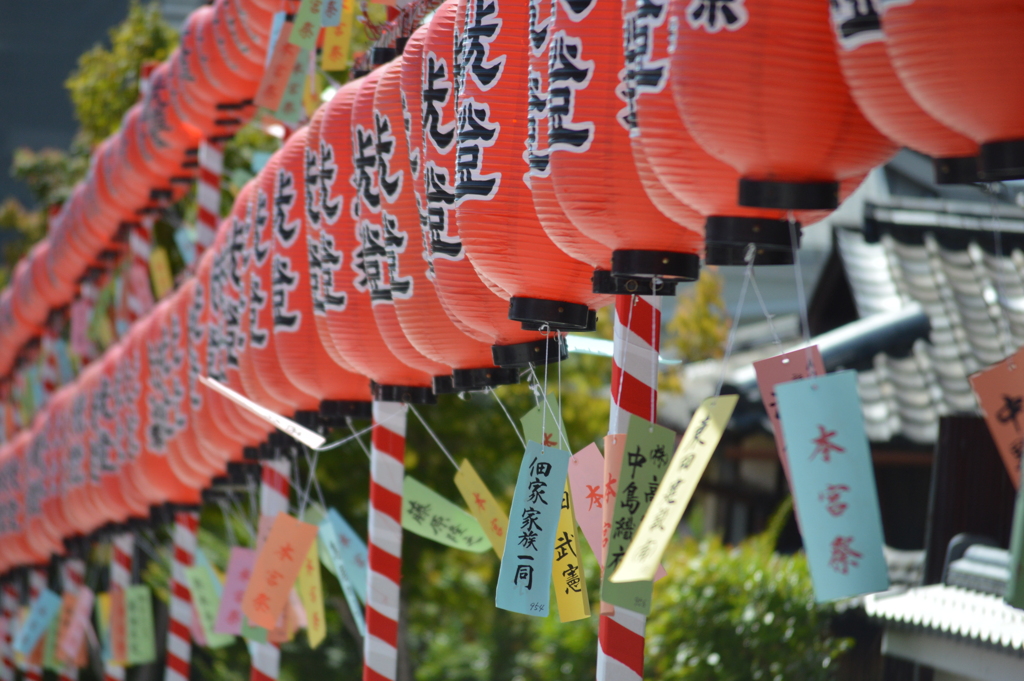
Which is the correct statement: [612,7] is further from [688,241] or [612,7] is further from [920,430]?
[920,430]

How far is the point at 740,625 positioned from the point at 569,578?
3.71m

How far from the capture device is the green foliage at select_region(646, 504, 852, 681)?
6.68 metres

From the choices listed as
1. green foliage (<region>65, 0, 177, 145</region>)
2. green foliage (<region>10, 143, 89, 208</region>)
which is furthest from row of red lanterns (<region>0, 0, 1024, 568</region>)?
green foliage (<region>10, 143, 89, 208</region>)

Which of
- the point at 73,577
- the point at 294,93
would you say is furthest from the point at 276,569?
the point at 73,577

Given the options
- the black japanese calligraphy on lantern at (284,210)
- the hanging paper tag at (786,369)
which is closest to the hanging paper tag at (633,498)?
the hanging paper tag at (786,369)

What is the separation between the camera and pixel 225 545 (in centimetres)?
1182

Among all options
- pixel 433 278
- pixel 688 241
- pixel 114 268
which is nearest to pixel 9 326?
pixel 114 268

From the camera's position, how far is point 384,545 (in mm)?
5555

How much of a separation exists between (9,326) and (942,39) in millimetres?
17455

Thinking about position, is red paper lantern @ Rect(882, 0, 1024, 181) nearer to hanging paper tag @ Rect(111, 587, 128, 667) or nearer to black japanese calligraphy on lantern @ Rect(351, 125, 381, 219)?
black japanese calligraphy on lantern @ Rect(351, 125, 381, 219)

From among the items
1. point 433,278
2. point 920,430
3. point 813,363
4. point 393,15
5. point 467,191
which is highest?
point 393,15

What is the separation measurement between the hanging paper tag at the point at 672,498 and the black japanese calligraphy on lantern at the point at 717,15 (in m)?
0.76

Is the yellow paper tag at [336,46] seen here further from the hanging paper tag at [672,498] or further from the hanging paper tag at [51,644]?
the hanging paper tag at [51,644]

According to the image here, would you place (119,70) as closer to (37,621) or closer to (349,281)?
(37,621)
